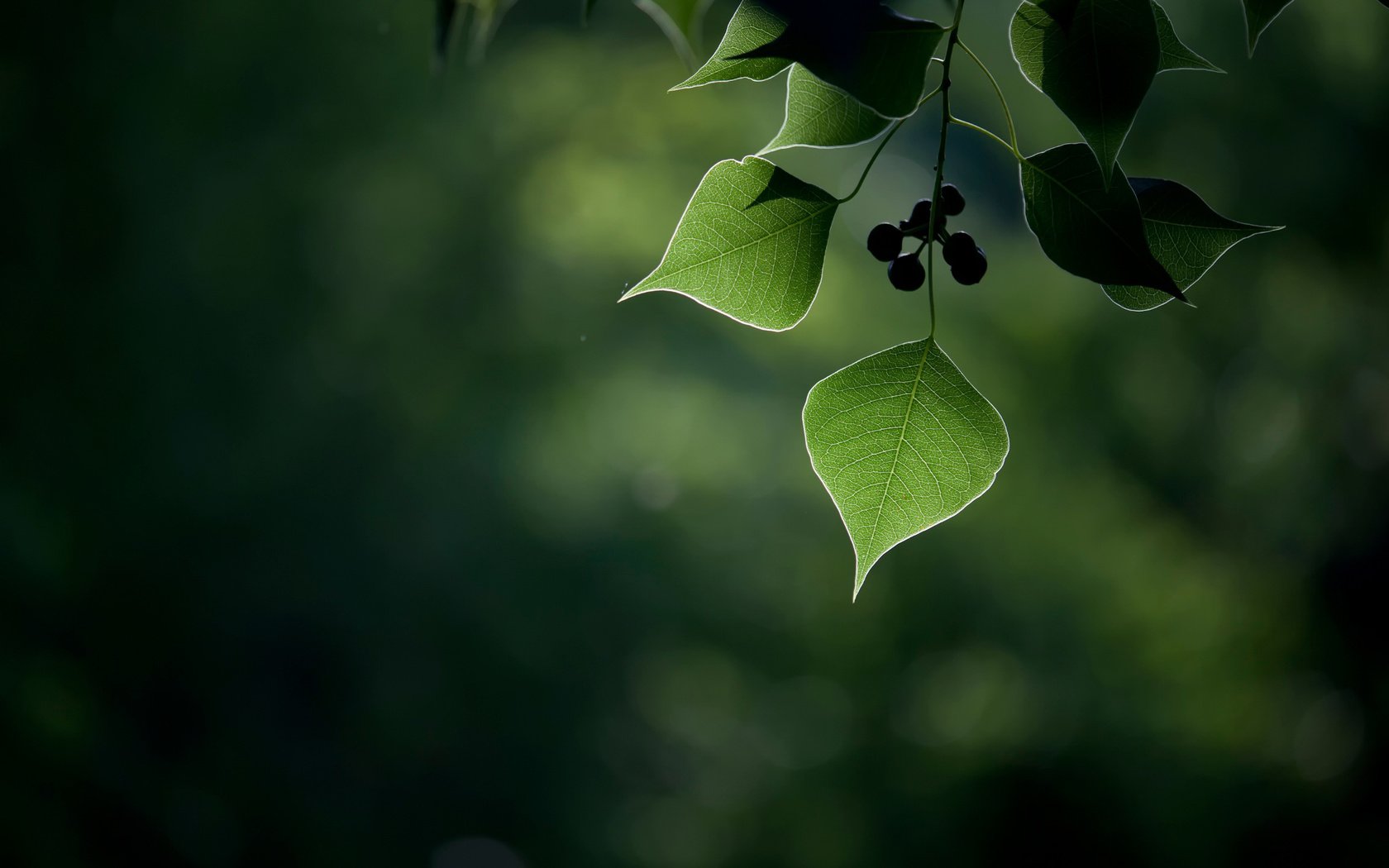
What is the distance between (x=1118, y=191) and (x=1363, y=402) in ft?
21.7

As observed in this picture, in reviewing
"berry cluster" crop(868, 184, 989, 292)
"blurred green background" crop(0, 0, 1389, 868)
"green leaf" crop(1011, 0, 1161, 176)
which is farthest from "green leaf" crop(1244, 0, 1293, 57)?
"blurred green background" crop(0, 0, 1389, 868)

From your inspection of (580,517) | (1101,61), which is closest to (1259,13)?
(1101,61)

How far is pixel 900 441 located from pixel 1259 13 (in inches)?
9.8

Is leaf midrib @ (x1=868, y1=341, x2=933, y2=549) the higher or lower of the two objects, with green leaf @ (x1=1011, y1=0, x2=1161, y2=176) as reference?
lower

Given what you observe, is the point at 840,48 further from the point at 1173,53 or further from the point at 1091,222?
the point at 1173,53

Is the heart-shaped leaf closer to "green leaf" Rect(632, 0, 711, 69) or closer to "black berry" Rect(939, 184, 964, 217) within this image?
"green leaf" Rect(632, 0, 711, 69)

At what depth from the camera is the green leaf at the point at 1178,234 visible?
20.5 inches

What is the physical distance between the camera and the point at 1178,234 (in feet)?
1.77

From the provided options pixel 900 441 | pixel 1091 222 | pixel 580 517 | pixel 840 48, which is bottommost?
pixel 580 517

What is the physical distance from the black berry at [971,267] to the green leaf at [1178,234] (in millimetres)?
79

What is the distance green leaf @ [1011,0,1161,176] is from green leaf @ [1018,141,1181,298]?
22 mm

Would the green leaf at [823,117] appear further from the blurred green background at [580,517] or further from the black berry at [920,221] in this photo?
the blurred green background at [580,517]

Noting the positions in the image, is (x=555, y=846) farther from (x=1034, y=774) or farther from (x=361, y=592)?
(x=1034, y=774)

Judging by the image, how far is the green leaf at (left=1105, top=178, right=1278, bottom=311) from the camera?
521mm
